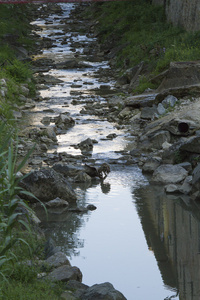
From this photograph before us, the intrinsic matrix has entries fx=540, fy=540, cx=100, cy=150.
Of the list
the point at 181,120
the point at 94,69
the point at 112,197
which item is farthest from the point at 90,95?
the point at 112,197

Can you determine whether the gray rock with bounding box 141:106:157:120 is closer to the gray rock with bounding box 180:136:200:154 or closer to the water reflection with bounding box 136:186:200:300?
the gray rock with bounding box 180:136:200:154

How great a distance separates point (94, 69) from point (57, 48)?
5.12 m

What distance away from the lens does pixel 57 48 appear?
78.3ft

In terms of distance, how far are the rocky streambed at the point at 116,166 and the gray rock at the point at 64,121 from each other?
0.02 m

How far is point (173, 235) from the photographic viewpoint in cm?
618

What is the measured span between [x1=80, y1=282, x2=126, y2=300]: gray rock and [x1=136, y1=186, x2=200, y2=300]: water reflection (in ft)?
2.28

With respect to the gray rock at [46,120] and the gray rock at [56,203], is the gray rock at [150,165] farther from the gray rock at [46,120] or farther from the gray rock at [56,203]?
the gray rock at [46,120]

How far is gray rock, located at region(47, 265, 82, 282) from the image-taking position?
15.3ft

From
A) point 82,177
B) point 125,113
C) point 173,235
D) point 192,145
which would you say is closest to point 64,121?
point 125,113

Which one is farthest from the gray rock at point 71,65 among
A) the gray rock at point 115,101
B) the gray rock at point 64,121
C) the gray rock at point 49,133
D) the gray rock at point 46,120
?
the gray rock at point 49,133

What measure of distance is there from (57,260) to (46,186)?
2.14m

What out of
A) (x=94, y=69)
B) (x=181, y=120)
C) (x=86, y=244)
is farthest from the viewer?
(x=94, y=69)

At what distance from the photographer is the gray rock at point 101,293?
14.0 ft

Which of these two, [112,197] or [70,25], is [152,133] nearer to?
[112,197]
